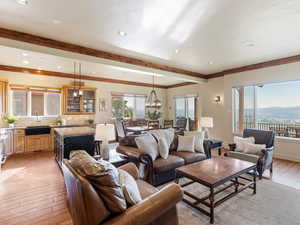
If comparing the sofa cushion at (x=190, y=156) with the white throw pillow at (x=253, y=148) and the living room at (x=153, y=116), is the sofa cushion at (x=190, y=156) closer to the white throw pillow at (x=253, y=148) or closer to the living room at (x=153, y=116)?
the living room at (x=153, y=116)

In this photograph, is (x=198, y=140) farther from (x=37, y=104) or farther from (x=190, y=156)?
(x=37, y=104)

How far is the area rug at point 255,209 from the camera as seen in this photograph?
6.48 ft

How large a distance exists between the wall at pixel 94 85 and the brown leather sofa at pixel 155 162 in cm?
368

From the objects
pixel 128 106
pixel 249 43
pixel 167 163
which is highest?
pixel 249 43

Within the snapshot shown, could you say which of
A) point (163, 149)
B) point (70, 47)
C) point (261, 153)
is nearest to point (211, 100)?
point (261, 153)

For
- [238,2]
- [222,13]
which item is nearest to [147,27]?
[222,13]

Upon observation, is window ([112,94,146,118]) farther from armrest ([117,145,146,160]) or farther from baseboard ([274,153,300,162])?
baseboard ([274,153,300,162])

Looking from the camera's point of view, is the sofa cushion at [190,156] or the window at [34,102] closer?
the sofa cushion at [190,156]

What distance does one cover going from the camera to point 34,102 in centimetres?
548

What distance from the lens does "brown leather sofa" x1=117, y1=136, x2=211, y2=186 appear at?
272cm

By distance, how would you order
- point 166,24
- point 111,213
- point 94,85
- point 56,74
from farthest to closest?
point 94,85, point 56,74, point 166,24, point 111,213

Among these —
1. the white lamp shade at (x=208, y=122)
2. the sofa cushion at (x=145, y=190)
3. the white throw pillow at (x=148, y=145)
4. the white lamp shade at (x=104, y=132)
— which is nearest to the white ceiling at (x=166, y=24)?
the white lamp shade at (x=104, y=132)

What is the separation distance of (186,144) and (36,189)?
120 inches

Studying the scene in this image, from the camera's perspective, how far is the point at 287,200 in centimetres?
243
